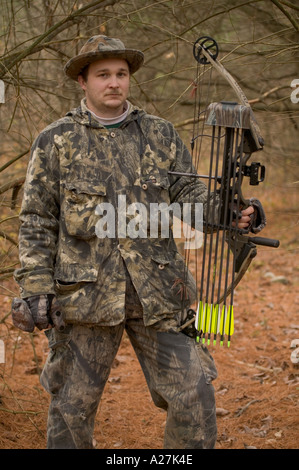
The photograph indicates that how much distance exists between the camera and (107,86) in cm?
355

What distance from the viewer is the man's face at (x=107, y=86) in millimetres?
3549

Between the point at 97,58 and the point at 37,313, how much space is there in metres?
1.36

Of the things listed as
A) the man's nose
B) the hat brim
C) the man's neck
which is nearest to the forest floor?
the man's neck

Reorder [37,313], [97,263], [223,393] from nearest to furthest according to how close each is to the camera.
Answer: [37,313] → [97,263] → [223,393]

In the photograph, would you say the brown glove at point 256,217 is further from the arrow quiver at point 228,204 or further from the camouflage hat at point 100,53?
the camouflage hat at point 100,53

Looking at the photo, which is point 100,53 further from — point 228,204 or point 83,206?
point 228,204

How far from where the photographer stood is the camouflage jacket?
3.53 meters

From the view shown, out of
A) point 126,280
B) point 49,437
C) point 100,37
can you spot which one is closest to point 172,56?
point 100,37

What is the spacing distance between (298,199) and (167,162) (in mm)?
8424

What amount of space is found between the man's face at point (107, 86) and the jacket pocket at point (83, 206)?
40cm

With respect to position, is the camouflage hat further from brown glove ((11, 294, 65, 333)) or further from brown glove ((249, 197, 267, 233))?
brown glove ((11, 294, 65, 333))

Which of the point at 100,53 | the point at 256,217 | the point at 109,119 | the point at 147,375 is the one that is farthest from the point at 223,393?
the point at 100,53

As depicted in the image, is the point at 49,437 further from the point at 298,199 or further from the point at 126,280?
the point at 298,199
